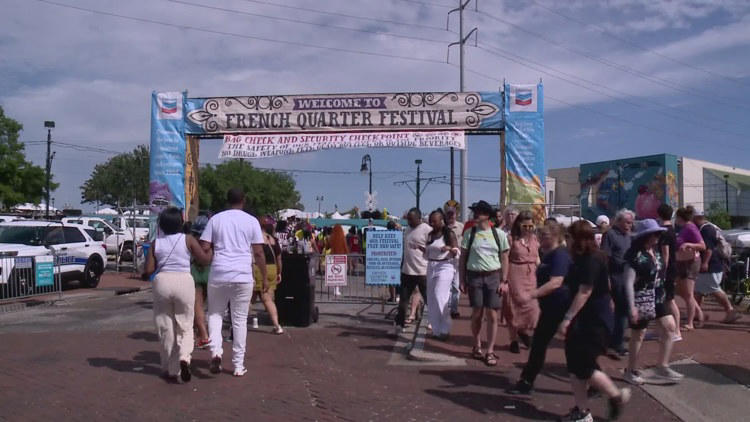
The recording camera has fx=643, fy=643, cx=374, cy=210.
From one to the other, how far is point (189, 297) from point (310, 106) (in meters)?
8.71

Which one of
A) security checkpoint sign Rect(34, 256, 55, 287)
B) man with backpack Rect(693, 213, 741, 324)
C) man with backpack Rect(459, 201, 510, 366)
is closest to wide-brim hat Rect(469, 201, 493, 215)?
man with backpack Rect(459, 201, 510, 366)

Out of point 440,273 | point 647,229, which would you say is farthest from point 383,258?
point 647,229

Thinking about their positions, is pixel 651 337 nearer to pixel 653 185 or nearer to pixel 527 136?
pixel 527 136

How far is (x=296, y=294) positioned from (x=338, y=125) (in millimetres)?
5774

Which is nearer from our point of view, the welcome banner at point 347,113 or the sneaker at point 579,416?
the sneaker at point 579,416

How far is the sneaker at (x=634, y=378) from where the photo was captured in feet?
20.1

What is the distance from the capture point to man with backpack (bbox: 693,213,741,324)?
9125mm

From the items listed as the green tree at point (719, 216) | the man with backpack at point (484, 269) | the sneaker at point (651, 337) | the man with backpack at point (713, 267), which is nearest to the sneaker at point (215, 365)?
the man with backpack at point (484, 269)

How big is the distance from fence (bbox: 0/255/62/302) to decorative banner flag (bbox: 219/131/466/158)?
428 cm

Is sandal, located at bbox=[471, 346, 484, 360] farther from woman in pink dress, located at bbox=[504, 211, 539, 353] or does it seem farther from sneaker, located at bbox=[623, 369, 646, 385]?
sneaker, located at bbox=[623, 369, 646, 385]

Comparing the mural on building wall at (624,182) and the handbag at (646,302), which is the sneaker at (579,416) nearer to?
the handbag at (646,302)

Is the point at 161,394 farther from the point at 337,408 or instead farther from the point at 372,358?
the point at 372,358

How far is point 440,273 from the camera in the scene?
799cm

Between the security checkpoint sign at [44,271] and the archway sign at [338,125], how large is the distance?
2558mm
